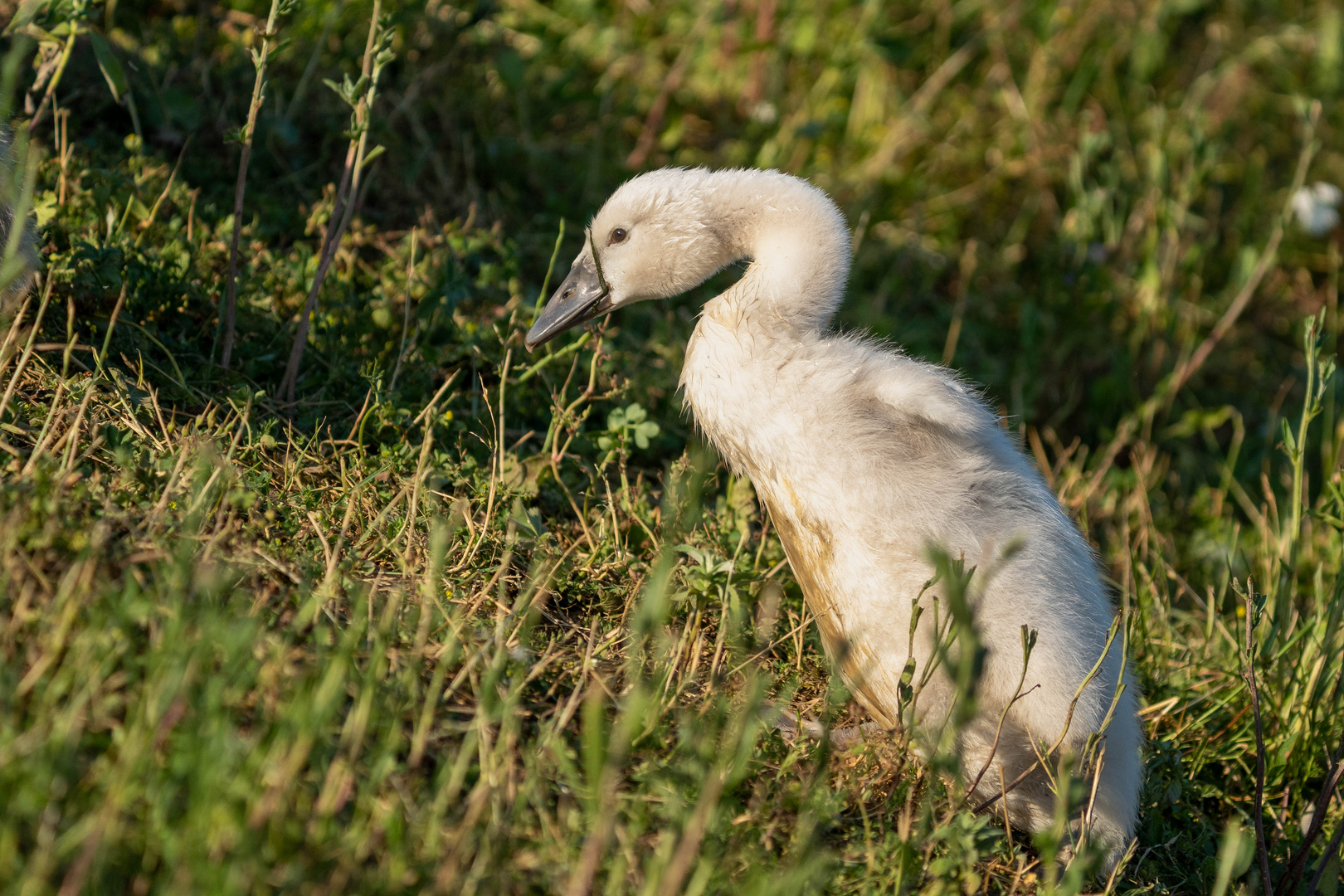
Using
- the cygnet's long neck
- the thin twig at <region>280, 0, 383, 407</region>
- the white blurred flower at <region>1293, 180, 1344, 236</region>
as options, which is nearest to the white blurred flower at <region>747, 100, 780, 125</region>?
the white blurred flower at <region>1293, 180, 1344, 236</region>

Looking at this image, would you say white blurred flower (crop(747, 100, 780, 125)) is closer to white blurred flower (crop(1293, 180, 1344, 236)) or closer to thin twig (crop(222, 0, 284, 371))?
white blurred flower (crop(1293, 180, 1344, 236))

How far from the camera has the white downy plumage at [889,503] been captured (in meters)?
2.77

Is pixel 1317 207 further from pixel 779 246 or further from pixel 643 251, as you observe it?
pixel 643 251

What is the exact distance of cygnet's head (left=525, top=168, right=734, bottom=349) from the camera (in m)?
3.28

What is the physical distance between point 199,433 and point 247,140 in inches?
33.7

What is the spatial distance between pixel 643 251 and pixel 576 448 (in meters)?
0.80

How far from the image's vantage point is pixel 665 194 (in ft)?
10.8

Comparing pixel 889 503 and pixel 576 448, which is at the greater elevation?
pixel 889 503

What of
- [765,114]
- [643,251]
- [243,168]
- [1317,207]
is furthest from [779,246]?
[1317,207]

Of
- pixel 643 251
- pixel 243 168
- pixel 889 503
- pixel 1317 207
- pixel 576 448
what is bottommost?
pixel 576 448

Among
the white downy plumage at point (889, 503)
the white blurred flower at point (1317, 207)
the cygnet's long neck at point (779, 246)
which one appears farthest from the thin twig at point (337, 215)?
the white blurred flower at point (1317, 207)

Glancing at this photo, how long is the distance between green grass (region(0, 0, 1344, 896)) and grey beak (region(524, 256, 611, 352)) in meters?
0.13

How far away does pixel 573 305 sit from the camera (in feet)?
11.2

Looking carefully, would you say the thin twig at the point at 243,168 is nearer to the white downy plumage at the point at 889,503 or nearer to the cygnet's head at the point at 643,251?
the cygnet's head at the point at 643,251
